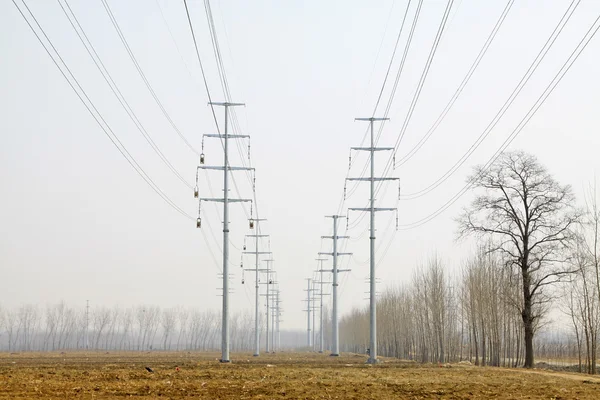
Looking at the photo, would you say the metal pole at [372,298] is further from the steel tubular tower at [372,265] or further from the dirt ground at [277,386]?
the dirt ground at [277,386]

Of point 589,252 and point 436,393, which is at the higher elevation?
point 589,252

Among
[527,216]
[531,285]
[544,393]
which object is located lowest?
[544,393]

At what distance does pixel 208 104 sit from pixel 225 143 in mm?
2935

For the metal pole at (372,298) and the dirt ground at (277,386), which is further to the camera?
the metal pole at (372,298)

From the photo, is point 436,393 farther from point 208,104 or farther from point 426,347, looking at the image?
point 426,347

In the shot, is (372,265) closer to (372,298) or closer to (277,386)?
(372,298)

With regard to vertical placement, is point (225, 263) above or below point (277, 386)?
above

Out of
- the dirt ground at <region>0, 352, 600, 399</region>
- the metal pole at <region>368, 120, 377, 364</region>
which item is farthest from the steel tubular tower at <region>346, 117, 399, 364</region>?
the dirt ground at <region>0, 352, 600, 399</region>

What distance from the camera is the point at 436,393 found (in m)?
20.9

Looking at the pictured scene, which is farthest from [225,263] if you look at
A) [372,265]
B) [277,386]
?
[277,386]

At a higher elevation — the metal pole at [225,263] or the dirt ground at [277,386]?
the metal pole at [225,263]

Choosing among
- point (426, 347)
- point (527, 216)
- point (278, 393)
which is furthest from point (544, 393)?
point (426, 347)

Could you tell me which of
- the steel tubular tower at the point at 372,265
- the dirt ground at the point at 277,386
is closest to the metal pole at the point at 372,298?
the steel tubular tower at the point at 372,265

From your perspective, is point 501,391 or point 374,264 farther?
point 374,264
